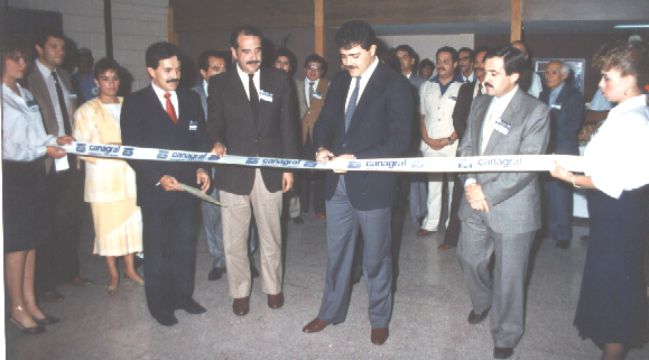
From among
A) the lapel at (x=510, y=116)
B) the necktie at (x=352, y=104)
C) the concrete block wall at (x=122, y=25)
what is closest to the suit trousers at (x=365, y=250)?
the necktie at (x=352, y=104)

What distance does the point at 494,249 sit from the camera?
9.73 feet

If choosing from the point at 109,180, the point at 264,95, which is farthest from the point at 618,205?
the point at 109,180

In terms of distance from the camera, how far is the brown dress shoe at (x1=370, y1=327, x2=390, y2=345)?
3.09m

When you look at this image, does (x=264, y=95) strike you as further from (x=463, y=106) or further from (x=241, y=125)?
(x=463, y=106)

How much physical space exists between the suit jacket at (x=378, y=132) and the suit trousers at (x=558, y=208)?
9.23 ft

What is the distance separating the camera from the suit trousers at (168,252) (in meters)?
3.29

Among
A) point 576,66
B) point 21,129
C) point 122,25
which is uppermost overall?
point 122,25

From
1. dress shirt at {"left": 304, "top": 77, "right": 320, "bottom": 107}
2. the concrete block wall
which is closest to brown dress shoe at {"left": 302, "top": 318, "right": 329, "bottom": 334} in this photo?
dress shirt at {"left": 304, "top": 77, "right": 320, "bottom": 107}

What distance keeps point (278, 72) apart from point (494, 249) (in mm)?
1778

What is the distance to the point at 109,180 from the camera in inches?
148

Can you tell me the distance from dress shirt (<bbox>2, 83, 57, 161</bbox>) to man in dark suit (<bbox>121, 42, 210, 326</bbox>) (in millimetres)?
487

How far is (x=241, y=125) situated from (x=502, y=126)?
1.61 metres

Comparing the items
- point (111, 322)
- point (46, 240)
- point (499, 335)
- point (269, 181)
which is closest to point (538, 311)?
point (499, 335)

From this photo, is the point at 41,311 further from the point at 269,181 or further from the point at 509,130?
the point at 509,130
